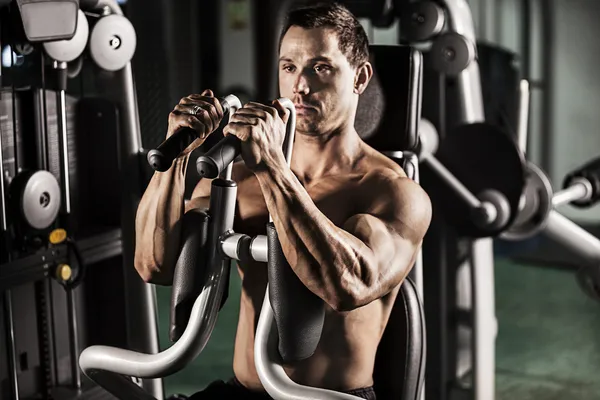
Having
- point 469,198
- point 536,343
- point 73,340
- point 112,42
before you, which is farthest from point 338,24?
point 536,343

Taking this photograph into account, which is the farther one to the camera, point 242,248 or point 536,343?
point 536,343

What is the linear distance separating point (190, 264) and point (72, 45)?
1.68 ft

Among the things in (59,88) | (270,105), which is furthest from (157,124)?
(270,105)

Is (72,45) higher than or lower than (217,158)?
higher

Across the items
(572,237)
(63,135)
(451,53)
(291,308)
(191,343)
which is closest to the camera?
(291,308)

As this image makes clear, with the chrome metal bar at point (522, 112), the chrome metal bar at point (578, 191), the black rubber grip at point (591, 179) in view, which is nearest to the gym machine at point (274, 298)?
the chrome metal bar at point (522, 112)

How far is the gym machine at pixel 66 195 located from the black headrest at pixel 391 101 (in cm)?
47

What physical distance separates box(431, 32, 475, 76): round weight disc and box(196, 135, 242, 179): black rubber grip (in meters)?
0.80

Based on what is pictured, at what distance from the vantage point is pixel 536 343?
3.49m

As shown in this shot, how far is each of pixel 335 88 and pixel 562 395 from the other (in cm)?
188

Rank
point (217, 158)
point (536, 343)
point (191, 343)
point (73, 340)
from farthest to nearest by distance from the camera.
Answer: point (536, 343) < point (73, 340) < point (191, 343) < point (217, 158)

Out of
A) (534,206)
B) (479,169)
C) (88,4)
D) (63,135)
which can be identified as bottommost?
(534,206)

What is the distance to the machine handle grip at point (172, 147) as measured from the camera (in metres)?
1.24

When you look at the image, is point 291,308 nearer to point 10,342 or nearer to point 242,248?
point 242,248
